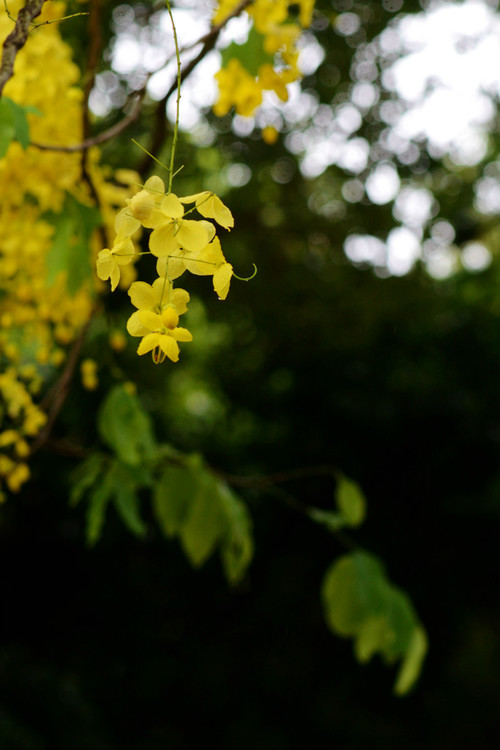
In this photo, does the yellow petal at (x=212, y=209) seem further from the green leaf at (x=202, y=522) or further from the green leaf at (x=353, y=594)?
the green leaf at (x=353, y=594)

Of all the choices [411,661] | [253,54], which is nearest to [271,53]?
[253,54]

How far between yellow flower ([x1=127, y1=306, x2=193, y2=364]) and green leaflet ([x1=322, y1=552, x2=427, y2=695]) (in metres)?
0.93

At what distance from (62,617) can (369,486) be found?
1530mm

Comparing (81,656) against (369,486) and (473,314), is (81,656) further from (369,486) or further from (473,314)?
(473,314)

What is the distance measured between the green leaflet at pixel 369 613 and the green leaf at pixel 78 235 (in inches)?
26.5

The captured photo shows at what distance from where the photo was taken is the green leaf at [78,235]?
44.3 inches

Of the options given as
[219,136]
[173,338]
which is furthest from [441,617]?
[173,338]

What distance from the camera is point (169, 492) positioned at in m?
1.29

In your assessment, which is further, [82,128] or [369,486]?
[369,486]

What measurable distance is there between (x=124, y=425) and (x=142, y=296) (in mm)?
744

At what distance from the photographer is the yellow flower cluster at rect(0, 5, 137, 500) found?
46.4 inches

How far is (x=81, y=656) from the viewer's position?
3240 millimetres

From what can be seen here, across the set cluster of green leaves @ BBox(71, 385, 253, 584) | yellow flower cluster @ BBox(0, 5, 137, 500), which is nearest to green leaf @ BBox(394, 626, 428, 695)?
cluster of green leaves @ BBox(71, 385, 253, 584)

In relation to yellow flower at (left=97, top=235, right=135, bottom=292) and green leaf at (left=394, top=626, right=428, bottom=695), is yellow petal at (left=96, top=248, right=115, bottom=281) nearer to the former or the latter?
yellow flower at (left=97, top=235, right=135, bottom=292)
